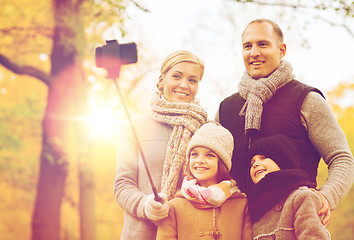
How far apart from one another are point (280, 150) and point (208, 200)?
585mm

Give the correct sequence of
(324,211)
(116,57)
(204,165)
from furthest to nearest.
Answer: (204,165)
(324,211)
(116,57)

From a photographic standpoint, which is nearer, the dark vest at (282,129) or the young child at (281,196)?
the young child at (281,196)

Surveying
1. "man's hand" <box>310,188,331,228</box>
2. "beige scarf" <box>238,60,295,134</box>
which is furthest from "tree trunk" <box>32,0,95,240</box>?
"man's hand" <box>310,188,331,228</box>

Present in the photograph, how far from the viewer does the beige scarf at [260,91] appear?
10.8 ft

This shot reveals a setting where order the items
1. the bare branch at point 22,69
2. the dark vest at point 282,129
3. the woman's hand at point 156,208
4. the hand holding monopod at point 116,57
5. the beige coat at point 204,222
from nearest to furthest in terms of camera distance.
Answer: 1. the hand holding monopod at point 116,57
2. the woman's hand at point 156,208
3. the beige coat at point 204,222
4. the dark vest at point 282,129
5. the bare branch at point 22,69

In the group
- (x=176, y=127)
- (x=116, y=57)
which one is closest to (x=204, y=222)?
(x=176, y=127)

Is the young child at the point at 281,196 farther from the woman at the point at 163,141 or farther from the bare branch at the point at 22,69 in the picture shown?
the bare branch at the point at 22,69

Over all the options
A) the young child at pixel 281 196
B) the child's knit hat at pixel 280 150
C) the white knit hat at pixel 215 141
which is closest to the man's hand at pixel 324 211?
the young child at pixel 281 196

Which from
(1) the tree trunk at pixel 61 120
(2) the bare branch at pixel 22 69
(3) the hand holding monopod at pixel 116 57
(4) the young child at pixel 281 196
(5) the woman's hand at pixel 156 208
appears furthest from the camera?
(1) the tree trunk at pixel 61 120

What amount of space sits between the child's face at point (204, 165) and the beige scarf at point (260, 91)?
0.40 meters

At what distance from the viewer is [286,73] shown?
3.39 metres

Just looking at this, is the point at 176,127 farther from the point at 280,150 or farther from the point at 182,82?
the point at 280,150

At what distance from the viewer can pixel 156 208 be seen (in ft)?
9.19

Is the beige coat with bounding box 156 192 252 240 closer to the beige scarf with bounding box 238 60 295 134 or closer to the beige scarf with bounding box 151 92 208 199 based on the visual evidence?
the beige scarf with bounding box 151 92 208 199
